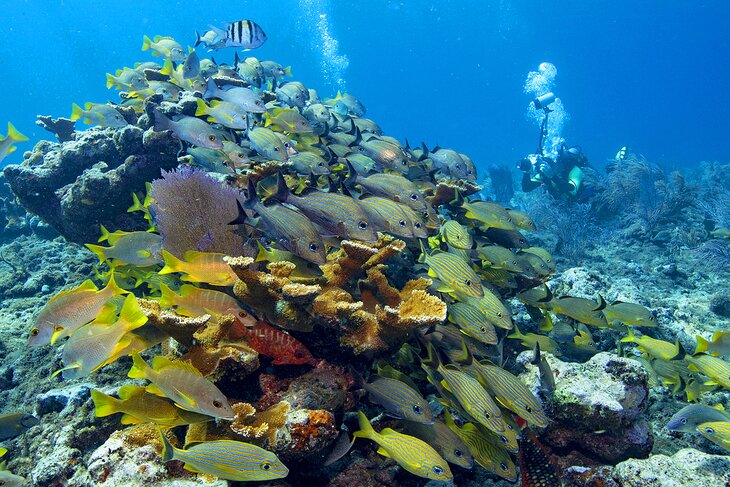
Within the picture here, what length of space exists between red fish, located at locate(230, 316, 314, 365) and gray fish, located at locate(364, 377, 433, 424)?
59cm

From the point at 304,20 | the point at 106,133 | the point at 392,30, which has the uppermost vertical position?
the point at 392,30

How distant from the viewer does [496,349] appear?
13.2 ft

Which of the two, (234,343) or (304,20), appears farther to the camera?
(304,20)

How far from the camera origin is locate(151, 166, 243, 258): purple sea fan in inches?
156

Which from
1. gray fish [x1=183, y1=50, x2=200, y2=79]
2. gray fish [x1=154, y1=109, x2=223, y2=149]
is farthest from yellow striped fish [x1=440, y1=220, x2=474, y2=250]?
gray fish [x1=183, y1=50, x2=200, y2=79]

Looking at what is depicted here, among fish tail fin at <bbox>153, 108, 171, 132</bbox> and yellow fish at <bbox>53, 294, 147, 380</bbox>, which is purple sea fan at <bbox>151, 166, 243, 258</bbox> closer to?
yellow fish at <bbox>53, 294, 147, 380</bbox>

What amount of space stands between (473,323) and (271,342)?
174 cm

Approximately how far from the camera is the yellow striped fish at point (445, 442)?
2846 mm

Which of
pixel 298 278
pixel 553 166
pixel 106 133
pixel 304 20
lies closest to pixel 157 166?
pixel 106 133

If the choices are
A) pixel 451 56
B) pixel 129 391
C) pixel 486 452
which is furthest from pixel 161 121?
pixel 451 56

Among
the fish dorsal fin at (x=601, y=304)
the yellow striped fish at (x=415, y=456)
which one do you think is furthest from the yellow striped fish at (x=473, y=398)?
the fish dorsal fin at (x=601, y=304)

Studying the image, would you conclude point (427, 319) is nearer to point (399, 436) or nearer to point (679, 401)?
point (399, 436)

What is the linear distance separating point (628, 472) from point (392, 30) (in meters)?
143

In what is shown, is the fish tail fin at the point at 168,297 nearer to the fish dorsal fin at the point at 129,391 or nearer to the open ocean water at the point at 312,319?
the open ocean water at the point at 312,319
